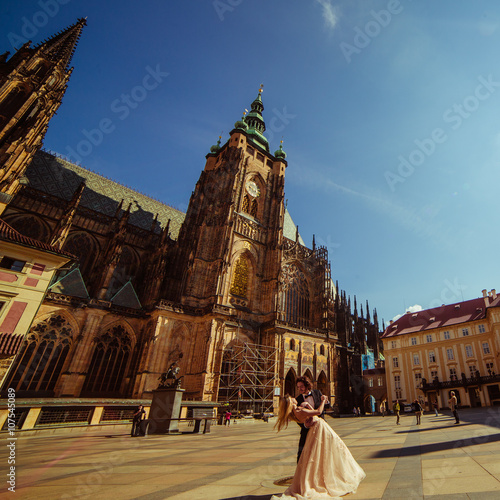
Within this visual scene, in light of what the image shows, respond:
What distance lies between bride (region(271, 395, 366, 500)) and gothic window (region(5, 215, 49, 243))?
2962 centimetres

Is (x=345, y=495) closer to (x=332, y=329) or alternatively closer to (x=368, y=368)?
(x=332, y=329)

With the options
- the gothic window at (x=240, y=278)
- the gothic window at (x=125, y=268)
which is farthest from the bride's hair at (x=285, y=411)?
the gothic window at (x=125, y=268)

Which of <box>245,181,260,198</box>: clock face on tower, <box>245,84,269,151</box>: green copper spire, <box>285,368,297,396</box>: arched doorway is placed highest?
<box>245,84,269,151</box>: green copper spire

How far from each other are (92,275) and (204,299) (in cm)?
1099

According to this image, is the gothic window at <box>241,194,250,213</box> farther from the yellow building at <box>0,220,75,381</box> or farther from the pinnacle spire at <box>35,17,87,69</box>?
the pinnacle spire at <box>35,17,87,69</box>

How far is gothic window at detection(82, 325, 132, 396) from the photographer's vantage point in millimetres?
22938

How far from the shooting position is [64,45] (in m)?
39.6

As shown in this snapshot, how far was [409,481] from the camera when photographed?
379 centimetres

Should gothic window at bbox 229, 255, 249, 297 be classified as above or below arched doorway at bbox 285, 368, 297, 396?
above

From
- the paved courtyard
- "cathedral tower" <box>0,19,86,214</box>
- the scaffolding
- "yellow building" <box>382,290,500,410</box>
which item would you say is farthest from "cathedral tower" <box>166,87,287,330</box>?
"yellow building" <box>382,290,500,410</box>

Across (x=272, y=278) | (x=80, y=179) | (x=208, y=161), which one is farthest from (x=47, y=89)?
(x=272, y=278)

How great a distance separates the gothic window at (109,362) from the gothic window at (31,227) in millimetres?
10735

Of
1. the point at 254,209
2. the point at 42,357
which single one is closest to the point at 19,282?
the point at 42,357

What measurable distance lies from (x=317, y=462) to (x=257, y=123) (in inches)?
1822
